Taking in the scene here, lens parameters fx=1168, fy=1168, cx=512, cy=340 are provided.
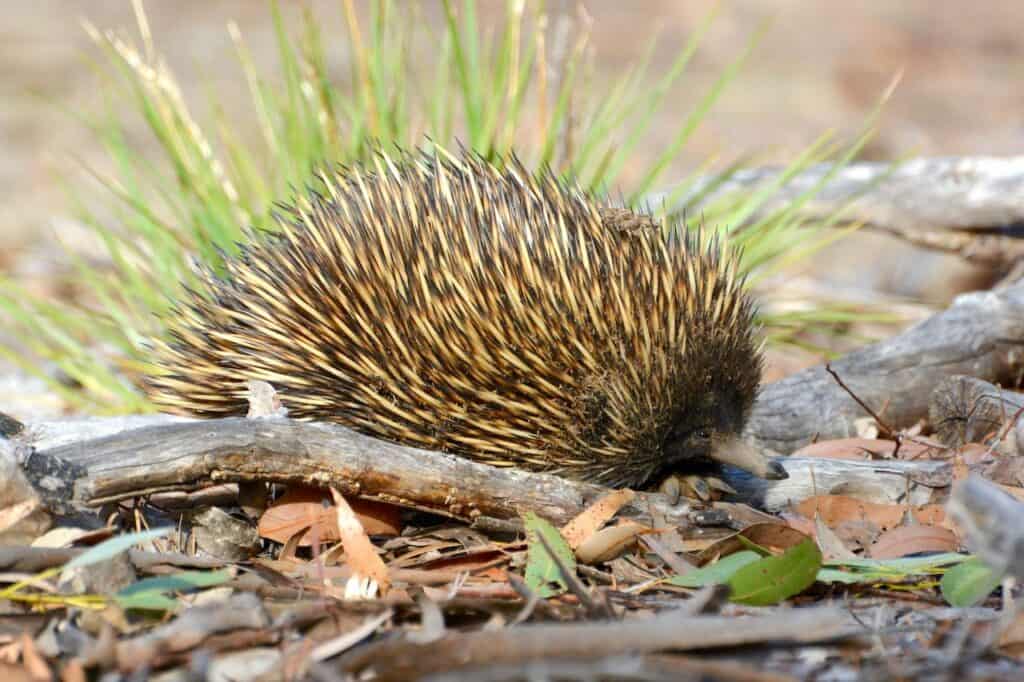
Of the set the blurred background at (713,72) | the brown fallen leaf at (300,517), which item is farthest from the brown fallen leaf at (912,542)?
the blurred background at (713,72)

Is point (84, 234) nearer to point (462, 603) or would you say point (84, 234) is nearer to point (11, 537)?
point (11, 537)

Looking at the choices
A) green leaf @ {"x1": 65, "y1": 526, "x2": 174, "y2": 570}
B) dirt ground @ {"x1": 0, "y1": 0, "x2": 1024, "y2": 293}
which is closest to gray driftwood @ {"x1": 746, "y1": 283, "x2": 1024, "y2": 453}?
green leaf @ {"x1": 65, "y1": 526, "x2": 174, "y2": 570}

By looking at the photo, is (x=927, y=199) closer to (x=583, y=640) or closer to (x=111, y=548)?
(x=583, y=640)

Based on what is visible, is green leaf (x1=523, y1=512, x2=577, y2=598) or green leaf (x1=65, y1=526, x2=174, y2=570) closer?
green leaf (x1=65, y1=526, x2=174, y2=570)

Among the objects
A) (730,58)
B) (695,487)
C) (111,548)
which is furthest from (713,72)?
(111,548)

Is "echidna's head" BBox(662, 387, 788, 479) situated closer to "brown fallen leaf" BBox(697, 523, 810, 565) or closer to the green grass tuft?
"brown fallen leaf" BBox(697, 523, 810, 565)
